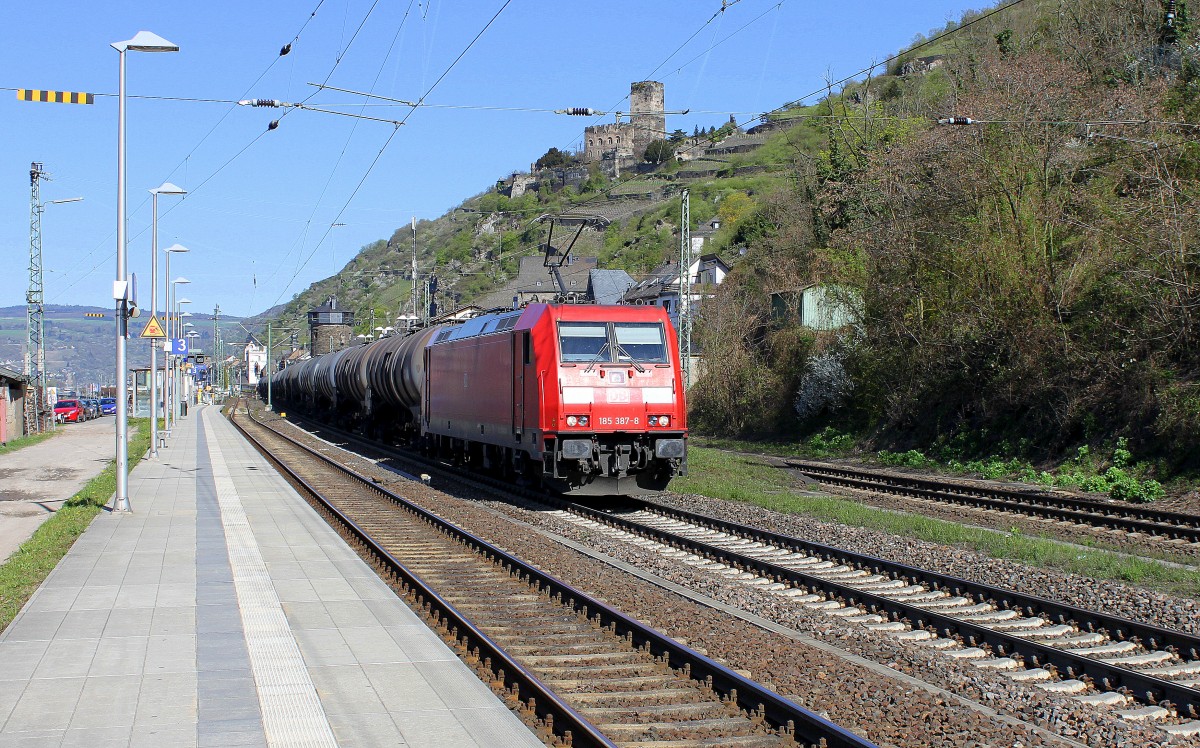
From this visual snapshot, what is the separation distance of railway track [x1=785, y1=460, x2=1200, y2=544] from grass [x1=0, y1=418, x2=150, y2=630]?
13491 millimetres

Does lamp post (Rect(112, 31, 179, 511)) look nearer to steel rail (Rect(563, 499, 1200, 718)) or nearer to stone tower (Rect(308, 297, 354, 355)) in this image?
steel rail (Rect(563, 499, 1200, 718))

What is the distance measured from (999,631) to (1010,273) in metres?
17.4

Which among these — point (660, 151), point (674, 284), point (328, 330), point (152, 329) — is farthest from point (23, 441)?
point (660, 151)

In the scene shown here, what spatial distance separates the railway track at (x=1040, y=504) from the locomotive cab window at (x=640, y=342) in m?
5.79

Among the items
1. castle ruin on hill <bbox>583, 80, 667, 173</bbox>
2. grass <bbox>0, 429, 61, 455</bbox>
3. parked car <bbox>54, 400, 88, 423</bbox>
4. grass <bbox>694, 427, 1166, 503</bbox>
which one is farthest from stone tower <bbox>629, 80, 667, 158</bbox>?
grass <bbox>694, 427, 1166, 503</bbox>

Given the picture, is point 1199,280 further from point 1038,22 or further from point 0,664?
point 1038,22

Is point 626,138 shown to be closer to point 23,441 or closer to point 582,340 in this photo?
point 23,441

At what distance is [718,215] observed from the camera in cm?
12456

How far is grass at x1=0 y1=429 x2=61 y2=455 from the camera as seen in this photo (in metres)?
36.5

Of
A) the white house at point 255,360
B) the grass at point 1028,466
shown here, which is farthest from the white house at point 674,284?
the white house at point 255,360

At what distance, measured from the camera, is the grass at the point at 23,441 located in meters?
36.5

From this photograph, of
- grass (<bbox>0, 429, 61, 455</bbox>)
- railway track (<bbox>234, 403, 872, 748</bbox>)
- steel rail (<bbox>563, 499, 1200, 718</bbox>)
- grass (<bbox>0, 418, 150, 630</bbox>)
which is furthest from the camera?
grass (<bbox>0, 429, 61, 455</bbox>)

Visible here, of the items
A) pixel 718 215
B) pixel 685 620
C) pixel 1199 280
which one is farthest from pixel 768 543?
pixel 718 215

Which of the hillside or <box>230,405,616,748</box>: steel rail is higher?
the hillside
